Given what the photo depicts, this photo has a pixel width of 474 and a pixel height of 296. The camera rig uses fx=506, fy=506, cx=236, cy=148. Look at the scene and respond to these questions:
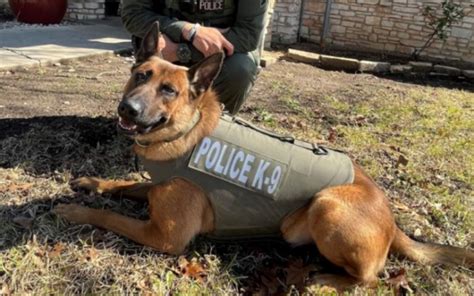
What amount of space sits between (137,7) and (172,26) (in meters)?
0.45

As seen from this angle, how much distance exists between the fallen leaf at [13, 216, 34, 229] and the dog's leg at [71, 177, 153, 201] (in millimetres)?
461

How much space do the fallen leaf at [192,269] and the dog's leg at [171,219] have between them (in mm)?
76

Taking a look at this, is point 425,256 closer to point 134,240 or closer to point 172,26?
point 134,240

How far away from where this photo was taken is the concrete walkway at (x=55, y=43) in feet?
21.2

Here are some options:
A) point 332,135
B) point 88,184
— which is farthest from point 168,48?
point 332,135

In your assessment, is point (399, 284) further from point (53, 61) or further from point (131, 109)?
point (53, 61)

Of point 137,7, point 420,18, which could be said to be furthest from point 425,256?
point 420,18

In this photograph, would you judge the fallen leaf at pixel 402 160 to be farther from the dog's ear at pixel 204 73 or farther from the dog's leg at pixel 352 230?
the dog's ear at pixel 204 73

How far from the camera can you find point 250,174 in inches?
110

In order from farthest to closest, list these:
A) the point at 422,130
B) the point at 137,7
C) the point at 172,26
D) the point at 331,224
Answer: the point at 422,130 < the point at 137,7 < the point at 172,26 < the point at 331,224

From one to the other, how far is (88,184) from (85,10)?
7537 millimetres

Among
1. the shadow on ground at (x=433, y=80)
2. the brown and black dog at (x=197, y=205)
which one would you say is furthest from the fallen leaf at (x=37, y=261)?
the shadow on ground at (x=433, y=80)

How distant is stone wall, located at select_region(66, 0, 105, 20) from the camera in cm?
984

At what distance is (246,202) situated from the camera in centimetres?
281
